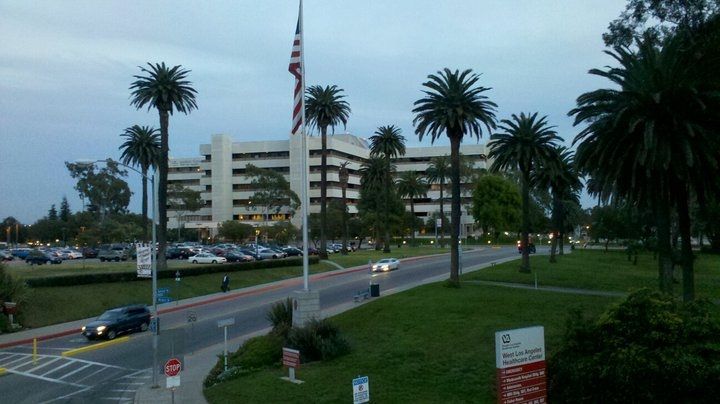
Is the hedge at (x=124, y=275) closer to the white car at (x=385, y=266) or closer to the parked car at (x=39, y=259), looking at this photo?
the white car at (x=385, y=266)

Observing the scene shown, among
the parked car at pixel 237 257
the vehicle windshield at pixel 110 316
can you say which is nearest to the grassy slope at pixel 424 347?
the vehicle windshield at pixel 110 316

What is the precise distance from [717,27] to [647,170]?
28.1ft

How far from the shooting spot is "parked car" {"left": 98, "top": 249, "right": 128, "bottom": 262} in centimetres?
7462

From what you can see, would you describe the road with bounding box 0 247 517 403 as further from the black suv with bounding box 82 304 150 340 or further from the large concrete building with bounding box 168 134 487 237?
the large concrete building with bounding box 168 134 487 237

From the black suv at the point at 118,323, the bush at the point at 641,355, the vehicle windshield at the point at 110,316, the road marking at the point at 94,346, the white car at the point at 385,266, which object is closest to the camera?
the bush at the point at 641,355

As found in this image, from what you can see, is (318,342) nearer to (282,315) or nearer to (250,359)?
(250,359)

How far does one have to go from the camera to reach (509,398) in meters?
12.9

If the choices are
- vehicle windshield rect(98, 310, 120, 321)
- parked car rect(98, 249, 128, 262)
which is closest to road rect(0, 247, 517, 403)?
vehicle windshield rect(98, 310, 120, 321)

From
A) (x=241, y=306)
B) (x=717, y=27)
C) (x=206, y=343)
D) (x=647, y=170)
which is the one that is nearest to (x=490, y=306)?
(x=647, y=170)

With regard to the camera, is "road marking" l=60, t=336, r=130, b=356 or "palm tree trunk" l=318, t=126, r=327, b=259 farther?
"palm tree trunk" l=318, t=126, r=327, b=259

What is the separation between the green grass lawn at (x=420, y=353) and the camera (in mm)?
17219

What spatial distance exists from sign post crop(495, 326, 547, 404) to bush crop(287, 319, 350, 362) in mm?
9420

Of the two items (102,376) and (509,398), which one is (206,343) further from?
(509,398)

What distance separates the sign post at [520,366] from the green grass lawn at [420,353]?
314 centimetres
